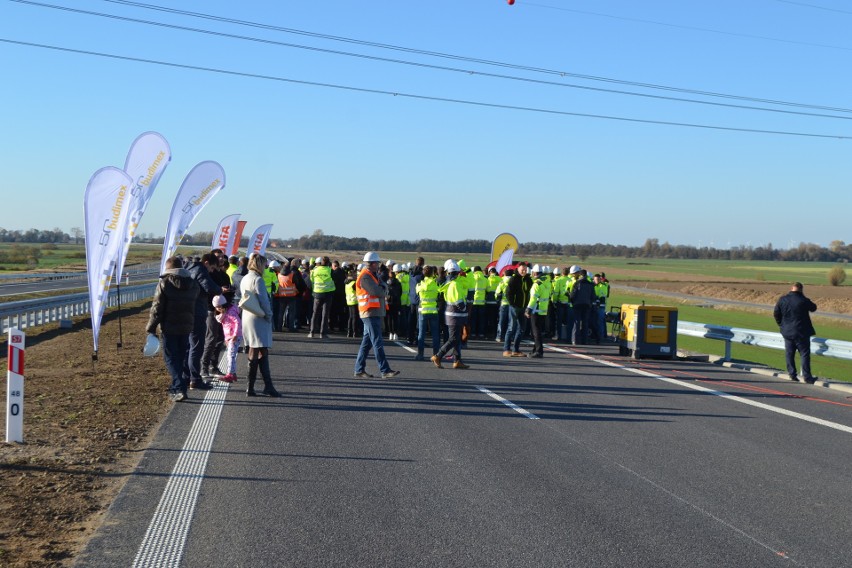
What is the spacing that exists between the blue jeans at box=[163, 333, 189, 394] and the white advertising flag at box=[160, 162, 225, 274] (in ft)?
21.9

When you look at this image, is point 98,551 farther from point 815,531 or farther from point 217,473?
point 815,531

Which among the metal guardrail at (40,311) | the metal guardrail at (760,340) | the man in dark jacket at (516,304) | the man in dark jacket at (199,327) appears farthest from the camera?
the metal guardrail at (40,311)

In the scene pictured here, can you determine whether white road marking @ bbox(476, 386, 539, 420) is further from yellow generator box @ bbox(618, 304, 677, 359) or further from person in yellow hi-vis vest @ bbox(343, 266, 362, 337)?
person in yellow hi-vis vest @ bbox(343, 266, 362, 337)

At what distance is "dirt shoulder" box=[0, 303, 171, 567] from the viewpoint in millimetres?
5801

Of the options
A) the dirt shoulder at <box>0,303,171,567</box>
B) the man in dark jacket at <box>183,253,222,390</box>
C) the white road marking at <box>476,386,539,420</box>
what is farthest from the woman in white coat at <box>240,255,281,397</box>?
the white road marking at <box>476,386,539,420</box>

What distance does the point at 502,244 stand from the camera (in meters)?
27.2

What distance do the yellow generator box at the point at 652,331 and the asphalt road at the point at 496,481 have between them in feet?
18.4

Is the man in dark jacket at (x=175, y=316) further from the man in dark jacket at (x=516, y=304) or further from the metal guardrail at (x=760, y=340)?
the metal guardrail at (x=760, y=340)

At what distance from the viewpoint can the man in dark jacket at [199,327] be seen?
1234cm

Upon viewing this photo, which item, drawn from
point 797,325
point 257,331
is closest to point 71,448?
point 257,331

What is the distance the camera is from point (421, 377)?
14.3 m

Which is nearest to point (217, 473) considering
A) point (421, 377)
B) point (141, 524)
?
point (141, 524)

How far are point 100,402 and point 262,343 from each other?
2164 millimetres

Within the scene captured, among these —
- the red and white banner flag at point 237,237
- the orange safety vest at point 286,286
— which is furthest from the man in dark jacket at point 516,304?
the red and white banner flag at point 237,237
